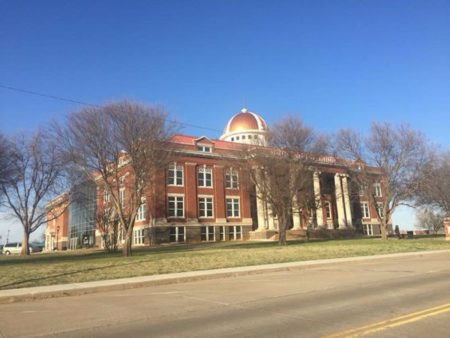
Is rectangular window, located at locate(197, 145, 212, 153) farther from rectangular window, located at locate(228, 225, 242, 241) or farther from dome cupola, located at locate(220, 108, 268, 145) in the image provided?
dome cupola, located at locate(220, 108, 268, 145)

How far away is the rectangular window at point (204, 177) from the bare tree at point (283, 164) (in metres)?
17.1

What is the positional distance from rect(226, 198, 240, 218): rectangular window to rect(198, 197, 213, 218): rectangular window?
262cm

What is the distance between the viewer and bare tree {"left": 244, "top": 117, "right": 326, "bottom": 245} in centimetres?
3791

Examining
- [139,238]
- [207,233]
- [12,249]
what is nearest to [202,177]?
[207,233]

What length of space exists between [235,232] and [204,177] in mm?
8372

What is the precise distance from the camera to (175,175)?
2103 inches

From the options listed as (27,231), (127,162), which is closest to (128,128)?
(127,162)

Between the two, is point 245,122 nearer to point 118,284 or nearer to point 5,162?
point 5,162

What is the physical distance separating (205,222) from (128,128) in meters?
27.4

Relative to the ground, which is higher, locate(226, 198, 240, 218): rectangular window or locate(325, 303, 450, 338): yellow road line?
locate(226, 198, 240, 218): rectangular window

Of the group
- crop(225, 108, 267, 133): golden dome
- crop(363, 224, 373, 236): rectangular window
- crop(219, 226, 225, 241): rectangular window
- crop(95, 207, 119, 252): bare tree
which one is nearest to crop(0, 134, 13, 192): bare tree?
crop(95, 207, 119, 252): bare tree

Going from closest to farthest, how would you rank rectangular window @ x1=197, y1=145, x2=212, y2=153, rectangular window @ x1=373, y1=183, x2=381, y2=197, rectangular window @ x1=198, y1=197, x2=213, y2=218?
rectangular window @ x1=198, y1=197, x2=213, y2=218 → rectangular window @ x1=197, y1=145, x2=212, y2=153 → rectangular window @ x1=373, y1=183, x2=381, y2=197

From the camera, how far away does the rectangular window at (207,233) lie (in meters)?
53.4

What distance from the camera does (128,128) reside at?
2869 cm
